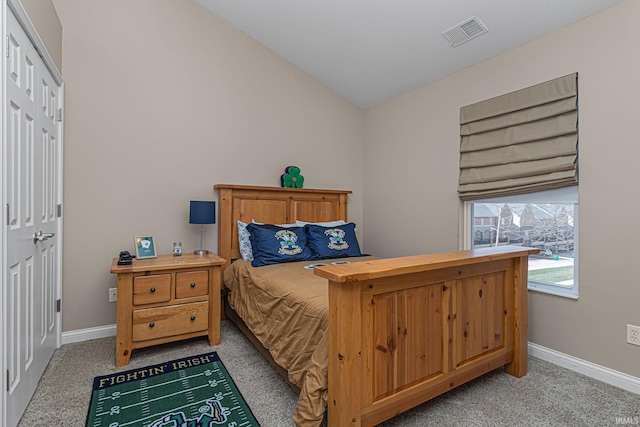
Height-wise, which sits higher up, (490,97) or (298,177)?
(490,97)

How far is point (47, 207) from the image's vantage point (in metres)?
2.25

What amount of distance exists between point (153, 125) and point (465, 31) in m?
2.71

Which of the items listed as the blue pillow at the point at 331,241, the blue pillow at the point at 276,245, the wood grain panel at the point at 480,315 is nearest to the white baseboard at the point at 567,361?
the wood grain panel at the point at 480,315

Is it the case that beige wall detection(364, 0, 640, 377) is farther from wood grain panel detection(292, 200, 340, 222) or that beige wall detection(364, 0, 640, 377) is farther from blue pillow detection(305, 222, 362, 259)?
wood grain panel detection(292, 200, 340, 222)

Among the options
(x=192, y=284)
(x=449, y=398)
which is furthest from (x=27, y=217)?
(x=449, y=398)

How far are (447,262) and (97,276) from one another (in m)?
2.74

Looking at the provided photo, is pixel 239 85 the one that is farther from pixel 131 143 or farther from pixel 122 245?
pixel 122 245

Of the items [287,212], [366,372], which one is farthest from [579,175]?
[287,212]

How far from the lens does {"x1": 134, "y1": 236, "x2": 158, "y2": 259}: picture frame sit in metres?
2.73

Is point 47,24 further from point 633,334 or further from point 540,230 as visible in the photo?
point 633,334

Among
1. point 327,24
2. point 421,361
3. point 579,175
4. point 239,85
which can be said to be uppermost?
point 327,24

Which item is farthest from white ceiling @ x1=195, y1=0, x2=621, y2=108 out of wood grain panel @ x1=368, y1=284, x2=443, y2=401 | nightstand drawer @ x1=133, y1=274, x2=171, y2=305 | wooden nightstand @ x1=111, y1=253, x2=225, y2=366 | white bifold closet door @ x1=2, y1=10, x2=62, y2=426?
nightstand drawer @ x1=133, y1=274, x2=171, y2=305

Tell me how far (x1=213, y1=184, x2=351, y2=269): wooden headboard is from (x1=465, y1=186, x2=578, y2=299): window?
149cm

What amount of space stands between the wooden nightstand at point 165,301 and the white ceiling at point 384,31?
2226 millimetres
